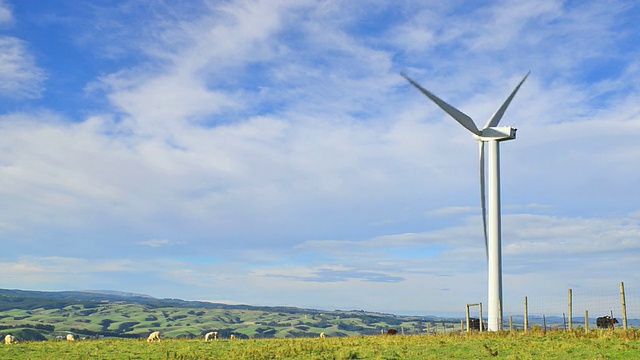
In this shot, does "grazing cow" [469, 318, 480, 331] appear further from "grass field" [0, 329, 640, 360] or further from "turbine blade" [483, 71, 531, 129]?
"turbine blade" [483, 71, 531, 129]

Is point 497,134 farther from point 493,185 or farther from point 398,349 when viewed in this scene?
point 398,349

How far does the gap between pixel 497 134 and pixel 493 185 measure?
5464 millimetres

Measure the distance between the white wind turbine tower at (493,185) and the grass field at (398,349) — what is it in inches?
318

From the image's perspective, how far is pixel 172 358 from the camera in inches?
1508

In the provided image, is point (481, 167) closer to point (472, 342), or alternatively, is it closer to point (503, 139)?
point (503, 139)

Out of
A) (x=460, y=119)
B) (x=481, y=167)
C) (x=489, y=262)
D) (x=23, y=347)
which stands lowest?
(x=23, y=347)

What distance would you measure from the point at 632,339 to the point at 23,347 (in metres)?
40.7

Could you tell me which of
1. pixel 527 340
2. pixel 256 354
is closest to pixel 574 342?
pixel 527 340

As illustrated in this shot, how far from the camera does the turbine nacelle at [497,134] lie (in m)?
59.0

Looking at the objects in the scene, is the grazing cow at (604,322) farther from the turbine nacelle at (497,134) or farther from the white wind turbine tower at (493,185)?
the turbine nacelle at (497,134)

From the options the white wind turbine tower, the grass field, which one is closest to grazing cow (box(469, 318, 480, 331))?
the white wind turbine tower

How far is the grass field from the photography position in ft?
117

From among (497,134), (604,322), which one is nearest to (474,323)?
(604,322)

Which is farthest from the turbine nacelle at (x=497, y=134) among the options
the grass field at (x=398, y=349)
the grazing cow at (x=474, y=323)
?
the grass field at (x=398, y=349)
